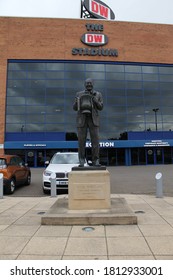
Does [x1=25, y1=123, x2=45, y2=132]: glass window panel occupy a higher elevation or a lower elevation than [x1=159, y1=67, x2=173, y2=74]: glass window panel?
lower

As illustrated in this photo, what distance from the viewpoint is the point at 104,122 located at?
32.3m

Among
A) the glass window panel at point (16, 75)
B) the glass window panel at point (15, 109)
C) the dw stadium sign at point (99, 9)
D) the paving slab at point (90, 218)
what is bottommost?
the paving slab at point (90, 218)

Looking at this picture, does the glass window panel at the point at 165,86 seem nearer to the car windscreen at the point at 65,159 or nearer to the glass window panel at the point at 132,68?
the glass window panel at the point at 132,68

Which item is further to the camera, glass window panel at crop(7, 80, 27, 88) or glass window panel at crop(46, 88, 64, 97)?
glass window panel at crop(46, 88, 64, 97)

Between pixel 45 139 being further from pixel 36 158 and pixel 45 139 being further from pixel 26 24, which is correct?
pixel 26 24

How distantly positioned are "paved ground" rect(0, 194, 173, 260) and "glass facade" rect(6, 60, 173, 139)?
25634 mm

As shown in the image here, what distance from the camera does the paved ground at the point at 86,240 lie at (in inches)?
154

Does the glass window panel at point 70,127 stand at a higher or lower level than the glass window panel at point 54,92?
lower

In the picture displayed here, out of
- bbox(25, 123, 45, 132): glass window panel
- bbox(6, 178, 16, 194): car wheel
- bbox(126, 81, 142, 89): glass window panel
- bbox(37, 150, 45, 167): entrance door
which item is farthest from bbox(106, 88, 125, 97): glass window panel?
bbox(6, 178, 16, 194): car wheel

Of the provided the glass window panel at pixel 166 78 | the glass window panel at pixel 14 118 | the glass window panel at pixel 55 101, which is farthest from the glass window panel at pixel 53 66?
the glass window panel at pixel 166 78

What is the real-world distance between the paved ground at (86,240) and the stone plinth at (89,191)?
923mm

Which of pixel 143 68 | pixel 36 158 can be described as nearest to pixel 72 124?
pixel 36 158

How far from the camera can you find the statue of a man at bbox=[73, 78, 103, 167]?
23.0 ft

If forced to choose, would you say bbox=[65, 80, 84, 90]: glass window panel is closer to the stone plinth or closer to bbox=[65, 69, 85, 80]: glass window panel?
bbox=[65, 69, 85, 80]: glass window panel
